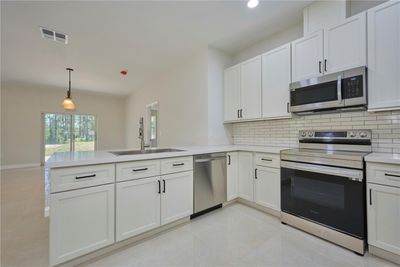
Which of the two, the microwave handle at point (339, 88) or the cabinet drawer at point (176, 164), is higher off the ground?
the microwave handle at point (339, 88)

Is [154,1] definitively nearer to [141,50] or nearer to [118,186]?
[141,50]

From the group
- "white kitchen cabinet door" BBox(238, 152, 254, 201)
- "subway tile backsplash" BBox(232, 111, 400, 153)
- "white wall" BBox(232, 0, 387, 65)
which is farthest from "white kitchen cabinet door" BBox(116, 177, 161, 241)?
"white wall" BBox(232, 0, 387, 65)

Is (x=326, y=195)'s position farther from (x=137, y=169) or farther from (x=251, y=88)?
(x=137, y=169)

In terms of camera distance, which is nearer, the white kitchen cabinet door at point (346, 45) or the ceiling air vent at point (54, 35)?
the white kitchen cabinet door at point (346, 45)

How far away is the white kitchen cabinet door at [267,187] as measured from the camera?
2.34m

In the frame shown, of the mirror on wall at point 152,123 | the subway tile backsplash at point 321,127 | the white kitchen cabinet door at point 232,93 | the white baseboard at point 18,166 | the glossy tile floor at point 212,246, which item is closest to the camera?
the glossy tile floor at point 212,246

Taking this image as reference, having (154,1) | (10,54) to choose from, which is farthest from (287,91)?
(10,54)

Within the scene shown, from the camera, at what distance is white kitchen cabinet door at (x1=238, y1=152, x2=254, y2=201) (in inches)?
105

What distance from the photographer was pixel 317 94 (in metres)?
2.15

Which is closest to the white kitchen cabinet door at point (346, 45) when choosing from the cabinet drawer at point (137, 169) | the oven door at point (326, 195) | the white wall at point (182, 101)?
the oven door at point (326, 195)

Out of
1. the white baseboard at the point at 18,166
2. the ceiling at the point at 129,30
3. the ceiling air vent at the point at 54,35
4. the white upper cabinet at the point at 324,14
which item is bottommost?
the white baseboard at the point at 18,166

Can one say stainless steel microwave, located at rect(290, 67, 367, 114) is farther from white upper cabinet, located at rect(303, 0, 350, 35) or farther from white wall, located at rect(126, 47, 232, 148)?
white wall, located at rect(126, 47, 232, 148)

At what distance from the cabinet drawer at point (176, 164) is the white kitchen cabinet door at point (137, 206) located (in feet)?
0.50

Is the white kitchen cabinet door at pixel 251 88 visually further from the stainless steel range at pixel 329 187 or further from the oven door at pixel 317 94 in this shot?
the stainless steel range at pixel 329 187
